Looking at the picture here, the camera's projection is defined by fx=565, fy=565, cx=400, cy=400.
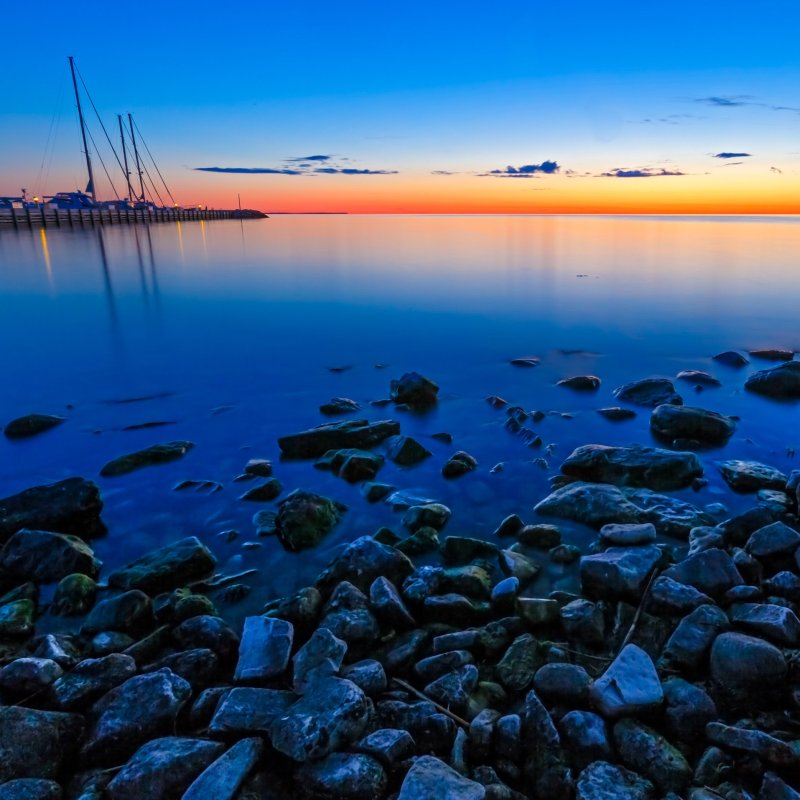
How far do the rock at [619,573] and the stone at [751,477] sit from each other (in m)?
2.15

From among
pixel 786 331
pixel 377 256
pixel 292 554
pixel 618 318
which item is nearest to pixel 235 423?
pixel 292 554

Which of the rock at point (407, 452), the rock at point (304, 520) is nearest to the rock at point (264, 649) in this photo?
the rock at point (304, 520)

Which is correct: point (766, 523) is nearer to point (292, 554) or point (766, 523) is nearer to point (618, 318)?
point (292, 554)

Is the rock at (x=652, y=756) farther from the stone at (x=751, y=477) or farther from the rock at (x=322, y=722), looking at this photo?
the stone at (x=751, y=477)

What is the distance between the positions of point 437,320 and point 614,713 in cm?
1447

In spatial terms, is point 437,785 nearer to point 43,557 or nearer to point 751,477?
point 43,557

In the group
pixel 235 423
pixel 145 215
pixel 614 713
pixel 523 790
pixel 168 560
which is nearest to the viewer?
pixel 523 790

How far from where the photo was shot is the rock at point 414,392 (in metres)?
8.74

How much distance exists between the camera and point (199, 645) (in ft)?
11.7

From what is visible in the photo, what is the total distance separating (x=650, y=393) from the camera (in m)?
8.80

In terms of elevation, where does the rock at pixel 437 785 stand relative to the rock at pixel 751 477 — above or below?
above

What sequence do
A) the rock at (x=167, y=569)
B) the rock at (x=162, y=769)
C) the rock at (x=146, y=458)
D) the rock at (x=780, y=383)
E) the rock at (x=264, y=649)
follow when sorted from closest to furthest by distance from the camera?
the rock at (x=162, y=769) → the rock at (x=264, y=649) → the rock at (x=167, y=569) → the rock at (x=146, y=458) → the rock at (x=780, y=383)

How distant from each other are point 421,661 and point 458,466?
304 centimetres

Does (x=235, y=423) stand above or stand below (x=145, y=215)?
below
